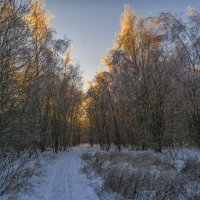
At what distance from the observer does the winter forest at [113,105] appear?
791 cm

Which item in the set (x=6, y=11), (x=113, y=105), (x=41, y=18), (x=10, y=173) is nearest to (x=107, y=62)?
(x=113, y=105)

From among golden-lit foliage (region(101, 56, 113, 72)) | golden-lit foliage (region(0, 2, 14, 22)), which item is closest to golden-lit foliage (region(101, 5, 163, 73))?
golden-lit foliage (region(101, 56, 113, 72))

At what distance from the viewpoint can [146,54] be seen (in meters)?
21.4

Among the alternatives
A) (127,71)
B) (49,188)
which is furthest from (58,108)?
(49,188)

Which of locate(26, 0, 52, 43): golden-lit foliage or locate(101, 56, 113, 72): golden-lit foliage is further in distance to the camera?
locate(101, 56, 113, 72): golden-lit foliage

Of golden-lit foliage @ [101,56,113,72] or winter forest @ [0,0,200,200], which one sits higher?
golden-lit foliage @ [101,56,113,72]

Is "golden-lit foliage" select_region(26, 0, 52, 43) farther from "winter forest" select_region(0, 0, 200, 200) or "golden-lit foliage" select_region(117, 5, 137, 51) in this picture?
"golden-lit foliage" select_region(117, 5, 137, 51)

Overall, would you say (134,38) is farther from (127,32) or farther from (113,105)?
(113,105)

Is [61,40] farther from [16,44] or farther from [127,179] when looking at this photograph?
[127,179]

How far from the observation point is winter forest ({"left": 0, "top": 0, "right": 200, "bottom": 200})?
791 centimetres

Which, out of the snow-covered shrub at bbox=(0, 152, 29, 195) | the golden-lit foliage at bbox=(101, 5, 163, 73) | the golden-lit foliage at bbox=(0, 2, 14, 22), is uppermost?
the golden-lit foliage at bbox=(101, 5, 163, 73)

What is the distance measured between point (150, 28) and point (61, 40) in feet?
33.3

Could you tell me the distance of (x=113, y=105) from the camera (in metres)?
32.0

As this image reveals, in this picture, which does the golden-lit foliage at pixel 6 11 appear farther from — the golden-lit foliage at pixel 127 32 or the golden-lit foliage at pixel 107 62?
the golden-lit foliage at pixel 107 62
